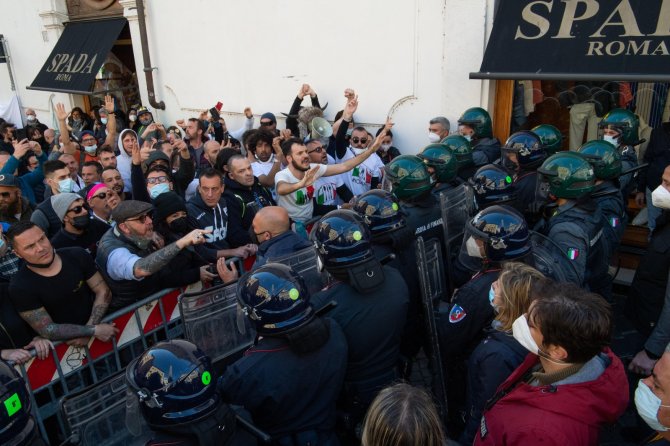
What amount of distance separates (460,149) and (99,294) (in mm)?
3847

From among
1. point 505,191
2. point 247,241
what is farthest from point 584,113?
point 247,241

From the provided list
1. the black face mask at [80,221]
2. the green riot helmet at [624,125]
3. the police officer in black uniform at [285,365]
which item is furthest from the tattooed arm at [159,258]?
the green riot helmet at [624,125]

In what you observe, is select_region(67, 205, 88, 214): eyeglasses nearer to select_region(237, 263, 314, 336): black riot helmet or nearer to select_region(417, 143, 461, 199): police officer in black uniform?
select_region(237, 263, 314, 336): black riot helmet

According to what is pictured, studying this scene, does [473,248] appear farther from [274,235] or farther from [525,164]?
[525,164]

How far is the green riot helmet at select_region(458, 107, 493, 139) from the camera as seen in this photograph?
21.3 feet

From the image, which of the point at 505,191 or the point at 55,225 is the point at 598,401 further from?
the point at 55,225

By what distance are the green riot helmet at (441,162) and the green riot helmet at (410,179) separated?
581mm

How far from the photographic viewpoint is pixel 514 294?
244cm

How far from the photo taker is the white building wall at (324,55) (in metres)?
7.23

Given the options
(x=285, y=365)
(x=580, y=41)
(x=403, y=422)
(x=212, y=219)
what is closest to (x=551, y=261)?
(x=285, y=365)

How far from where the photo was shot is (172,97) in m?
12.1

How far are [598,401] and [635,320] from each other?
237 cm

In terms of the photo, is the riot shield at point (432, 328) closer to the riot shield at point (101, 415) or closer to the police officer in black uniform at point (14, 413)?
the riot shield at point (101, 415)

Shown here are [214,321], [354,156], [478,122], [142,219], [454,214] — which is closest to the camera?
[214,321]
